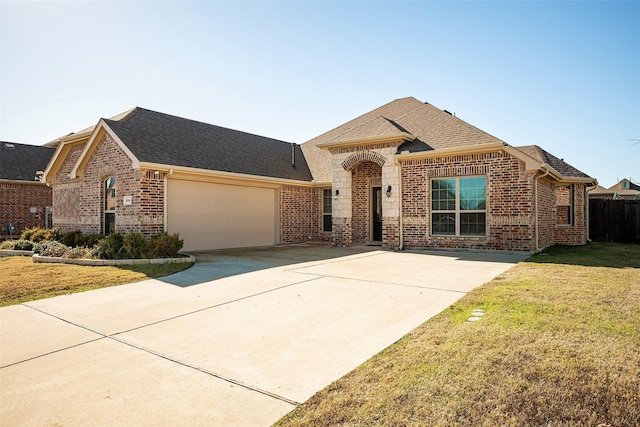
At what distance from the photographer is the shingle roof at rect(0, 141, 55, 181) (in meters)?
21.4

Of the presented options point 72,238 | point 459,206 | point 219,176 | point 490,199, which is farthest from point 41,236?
point 490,199

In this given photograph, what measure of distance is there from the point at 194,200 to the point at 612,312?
12.2m

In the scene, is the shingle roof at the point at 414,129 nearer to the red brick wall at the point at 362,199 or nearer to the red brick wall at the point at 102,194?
the red brick wall at the point at 362,199

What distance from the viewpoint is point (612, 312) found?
15.5 ft

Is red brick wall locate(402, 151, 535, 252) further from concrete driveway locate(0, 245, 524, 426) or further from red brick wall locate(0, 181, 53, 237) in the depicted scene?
red brick wall locate(0, 181, 53, 237)

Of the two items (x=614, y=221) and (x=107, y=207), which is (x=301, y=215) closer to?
(x=107, y=207)

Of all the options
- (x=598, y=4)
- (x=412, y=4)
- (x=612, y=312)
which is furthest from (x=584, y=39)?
(x=612, y=312)

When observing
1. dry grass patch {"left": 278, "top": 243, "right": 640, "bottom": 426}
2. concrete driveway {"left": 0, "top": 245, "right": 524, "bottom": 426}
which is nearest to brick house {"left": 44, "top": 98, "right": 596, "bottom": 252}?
concrete driveway {"left": 0, "top": 245, "right": 524, "bottom": 426}

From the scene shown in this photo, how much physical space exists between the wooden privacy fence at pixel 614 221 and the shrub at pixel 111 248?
798 inches

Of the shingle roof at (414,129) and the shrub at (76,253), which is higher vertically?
the shingle roof at (414,129)

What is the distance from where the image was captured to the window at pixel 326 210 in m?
18.0

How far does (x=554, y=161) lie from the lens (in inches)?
666

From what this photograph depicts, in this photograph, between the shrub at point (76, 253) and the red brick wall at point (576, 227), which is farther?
the red brick wall at point (576, 227)

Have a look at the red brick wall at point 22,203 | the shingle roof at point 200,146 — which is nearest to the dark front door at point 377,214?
the shingle roof at point 200,146
